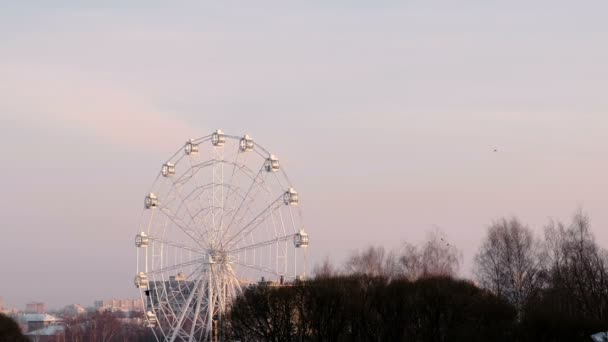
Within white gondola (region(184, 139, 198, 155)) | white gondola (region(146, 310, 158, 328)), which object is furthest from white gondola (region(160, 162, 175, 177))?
white gondola (region(146, 310, 158, 328))

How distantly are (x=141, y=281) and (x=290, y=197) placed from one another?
11786mm

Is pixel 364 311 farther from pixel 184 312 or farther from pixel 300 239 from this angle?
pixel 184 312

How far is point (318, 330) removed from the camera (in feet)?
241

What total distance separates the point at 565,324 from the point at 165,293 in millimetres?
25511

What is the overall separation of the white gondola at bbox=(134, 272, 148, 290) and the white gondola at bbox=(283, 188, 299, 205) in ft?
36.1

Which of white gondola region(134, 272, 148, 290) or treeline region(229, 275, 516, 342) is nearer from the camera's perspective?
treeline region(229, 275, 516, 342)

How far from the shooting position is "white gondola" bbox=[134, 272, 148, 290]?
249 ft

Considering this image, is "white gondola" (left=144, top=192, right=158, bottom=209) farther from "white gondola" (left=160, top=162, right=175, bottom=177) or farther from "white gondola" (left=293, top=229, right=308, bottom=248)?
"white gondola" (left=293, top=229, right=308, bottom=248)

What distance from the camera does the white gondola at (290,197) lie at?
252 ft

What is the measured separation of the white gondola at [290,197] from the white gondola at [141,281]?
1099 cm

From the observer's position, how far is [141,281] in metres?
75.9

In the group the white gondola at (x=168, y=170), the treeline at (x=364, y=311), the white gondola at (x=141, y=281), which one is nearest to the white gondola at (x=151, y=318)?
the white gondola at (x=141, y=281)

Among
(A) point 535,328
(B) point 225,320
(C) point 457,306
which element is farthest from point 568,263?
(B) point 225,320

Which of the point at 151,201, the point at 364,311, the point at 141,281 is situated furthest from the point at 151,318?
the point at 364,311
